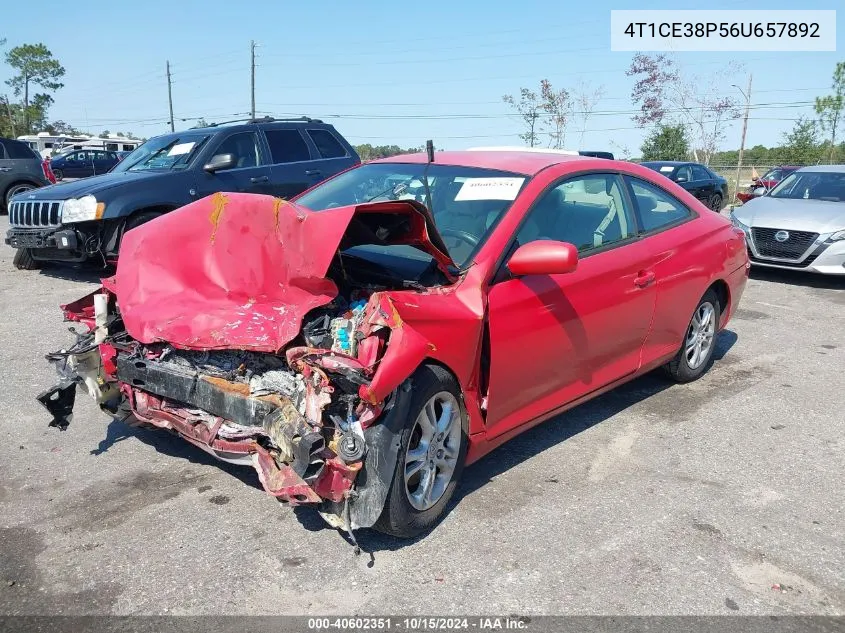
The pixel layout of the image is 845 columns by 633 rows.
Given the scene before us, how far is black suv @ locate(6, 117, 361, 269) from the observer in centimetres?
801

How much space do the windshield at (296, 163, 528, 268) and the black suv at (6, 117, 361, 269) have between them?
14.0 feet

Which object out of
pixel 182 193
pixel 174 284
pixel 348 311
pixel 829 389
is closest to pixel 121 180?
pixel 182 193

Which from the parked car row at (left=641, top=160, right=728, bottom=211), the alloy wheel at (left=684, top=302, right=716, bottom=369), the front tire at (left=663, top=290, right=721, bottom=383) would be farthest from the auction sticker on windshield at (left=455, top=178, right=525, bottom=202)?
the parked car row at (left=641, top=160, right=728, bottom=211)

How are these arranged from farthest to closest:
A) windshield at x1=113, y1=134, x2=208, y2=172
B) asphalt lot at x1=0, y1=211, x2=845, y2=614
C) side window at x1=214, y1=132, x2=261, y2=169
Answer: side window at x1=214, y1=132, x2=261, y2=169, windshield at x1=113, y1=134, x2=208, y2=172, asphalt lot at x1=0, y1=211, x2=845, y2=614

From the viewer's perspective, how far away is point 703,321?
538cm

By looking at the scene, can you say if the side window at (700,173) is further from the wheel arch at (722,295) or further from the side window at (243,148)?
the wheel arch at (722,295)

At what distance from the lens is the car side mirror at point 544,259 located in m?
3.40

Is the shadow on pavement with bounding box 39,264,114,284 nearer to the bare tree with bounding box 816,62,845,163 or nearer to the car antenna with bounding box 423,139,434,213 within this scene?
the car antenna with bounding box 423,139,434,213

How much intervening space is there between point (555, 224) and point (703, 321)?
6.82 ft

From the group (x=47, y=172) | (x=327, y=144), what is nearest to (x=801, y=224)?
(x=327, y=144)

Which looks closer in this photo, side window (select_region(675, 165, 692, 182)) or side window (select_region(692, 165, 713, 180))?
side window (select_region(675, 165, 692, 182))

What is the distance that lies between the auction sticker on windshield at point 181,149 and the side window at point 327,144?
171cm

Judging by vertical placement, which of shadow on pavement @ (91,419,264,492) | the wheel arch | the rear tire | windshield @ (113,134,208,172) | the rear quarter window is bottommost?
shadow on pavement @ (91,419,264,492)

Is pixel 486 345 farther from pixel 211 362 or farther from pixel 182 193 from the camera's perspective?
pixel 182 193
